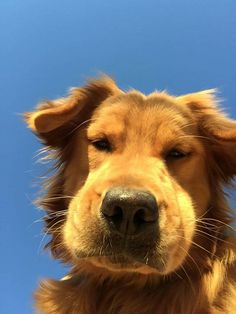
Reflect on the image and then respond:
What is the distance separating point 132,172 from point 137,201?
0.34m

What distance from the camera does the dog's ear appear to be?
12.5 ft

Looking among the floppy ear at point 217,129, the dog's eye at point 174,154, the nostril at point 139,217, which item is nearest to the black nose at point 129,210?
Result: the nostril at point 139,217

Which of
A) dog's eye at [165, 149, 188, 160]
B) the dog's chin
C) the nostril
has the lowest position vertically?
the dog's chin

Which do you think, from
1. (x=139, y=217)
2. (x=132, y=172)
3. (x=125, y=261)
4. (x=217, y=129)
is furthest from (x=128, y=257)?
(x=217, y=129)

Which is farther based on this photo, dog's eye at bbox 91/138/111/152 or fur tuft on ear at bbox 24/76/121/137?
fur tuft on ear at bbox 24/76/121/137

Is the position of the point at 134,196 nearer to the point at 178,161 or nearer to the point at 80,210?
the point at 80,210

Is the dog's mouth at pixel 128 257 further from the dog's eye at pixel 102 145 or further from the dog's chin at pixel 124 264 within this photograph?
the dog's eye at pixel 102 145

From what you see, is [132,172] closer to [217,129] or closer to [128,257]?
[128,257]

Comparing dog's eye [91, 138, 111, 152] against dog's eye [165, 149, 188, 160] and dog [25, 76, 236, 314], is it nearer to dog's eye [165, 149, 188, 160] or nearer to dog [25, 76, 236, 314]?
dog [25, 76, 236, 314]

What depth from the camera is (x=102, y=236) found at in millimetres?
2943

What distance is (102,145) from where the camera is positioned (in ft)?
11.9

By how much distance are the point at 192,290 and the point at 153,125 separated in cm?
116

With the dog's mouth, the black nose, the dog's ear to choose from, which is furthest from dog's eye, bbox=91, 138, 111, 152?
the dog's mouth

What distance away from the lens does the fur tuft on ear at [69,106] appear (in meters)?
3.80
